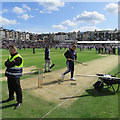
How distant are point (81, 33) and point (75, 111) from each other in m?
131

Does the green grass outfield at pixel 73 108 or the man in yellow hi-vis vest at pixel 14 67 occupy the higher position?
the man in yellow hi-vis vest at pixel 14 67

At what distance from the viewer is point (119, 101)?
443 centimetres

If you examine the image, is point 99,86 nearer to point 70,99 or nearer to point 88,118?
point 70,99

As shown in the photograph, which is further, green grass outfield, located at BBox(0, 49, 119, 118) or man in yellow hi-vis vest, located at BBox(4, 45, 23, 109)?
man in yellow hi-vis vest, located at BBox(4, 45, 23, 109)

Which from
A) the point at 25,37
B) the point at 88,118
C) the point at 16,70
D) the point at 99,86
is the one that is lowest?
the point at 88,118

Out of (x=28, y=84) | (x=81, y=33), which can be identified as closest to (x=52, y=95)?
(x=28, y=84)

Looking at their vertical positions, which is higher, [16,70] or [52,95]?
[16,70]

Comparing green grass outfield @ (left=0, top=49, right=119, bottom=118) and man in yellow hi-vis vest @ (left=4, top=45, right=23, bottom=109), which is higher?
man in yellow hi-vis vest @ (left=4, top=45, right=23, bottom=109)

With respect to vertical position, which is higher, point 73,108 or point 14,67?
point 14,67

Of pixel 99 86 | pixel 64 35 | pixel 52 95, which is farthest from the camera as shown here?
pixel 64 35

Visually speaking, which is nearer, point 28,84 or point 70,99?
point 70,99

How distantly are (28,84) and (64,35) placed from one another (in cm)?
14093

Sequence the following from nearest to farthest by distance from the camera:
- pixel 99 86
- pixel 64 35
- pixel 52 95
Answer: pixel 52 95
pixel 99 86
pixel 64 35

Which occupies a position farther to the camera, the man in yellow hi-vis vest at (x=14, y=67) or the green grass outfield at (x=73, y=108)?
the man in yellow hi-vis vest at (x=14, y=67)
